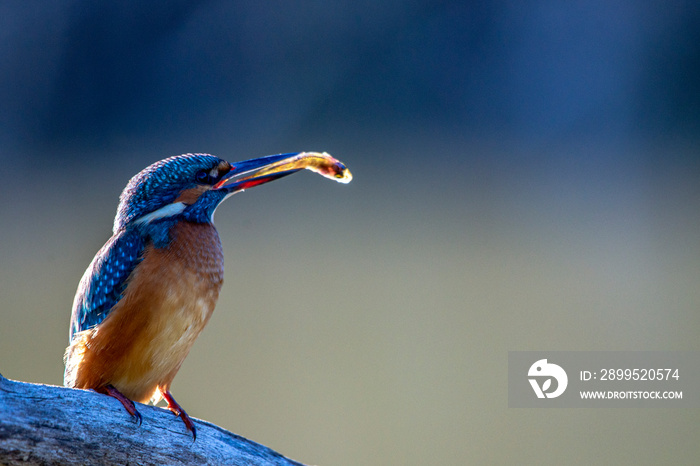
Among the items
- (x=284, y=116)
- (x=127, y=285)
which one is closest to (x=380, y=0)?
(x=284, y=116)

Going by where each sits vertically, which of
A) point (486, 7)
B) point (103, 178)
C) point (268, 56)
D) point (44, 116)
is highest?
point (486, 7)

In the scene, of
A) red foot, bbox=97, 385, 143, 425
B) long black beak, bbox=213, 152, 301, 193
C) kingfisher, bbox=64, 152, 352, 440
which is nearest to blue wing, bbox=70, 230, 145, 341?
kingfisher, bbox=64, 152, 352, 440

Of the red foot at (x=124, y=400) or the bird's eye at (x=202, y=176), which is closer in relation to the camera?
the red foot at (x=124, y=400)

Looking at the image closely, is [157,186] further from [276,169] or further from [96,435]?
[96,435]

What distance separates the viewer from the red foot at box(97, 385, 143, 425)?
4.41 feet

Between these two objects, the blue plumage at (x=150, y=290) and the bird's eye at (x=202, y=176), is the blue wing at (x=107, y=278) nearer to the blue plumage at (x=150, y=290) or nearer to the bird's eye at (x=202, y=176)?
the blue plumage at (x=150, y=290)

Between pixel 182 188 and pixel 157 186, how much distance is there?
0.05 meters

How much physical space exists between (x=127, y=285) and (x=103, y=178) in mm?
2350

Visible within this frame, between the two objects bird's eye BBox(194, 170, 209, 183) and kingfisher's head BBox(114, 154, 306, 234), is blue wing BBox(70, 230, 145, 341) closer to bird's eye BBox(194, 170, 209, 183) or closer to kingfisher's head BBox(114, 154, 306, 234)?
kingfisher's head BBox(114, 154, 306, 234)

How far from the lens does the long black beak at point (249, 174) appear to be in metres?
1.63

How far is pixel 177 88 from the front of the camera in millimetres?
3723

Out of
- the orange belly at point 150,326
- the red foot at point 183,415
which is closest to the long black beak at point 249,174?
the orange belly at point 150,326

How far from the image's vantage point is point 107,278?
4.81ft

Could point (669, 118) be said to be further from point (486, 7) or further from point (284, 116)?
point (284, 116)
